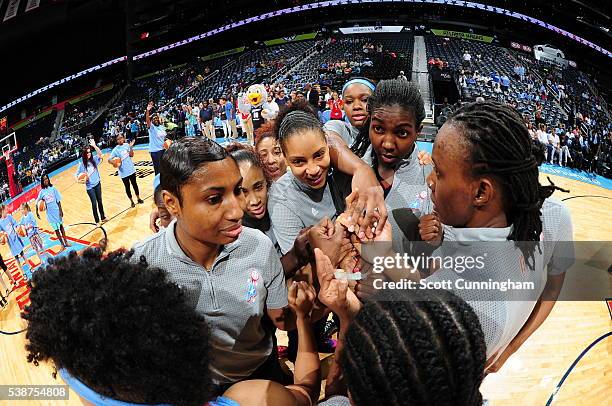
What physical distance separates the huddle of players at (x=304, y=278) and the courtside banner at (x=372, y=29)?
464 inches

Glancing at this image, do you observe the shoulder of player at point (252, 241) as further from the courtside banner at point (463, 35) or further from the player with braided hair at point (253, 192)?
the courtside banner at point (463, 35)

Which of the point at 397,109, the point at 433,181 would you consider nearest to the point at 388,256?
the point at 433,181

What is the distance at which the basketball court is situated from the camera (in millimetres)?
2969

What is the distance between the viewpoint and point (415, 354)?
0.83 meters

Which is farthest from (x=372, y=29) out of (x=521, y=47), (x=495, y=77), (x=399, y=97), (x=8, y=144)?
(x=399, y=97)

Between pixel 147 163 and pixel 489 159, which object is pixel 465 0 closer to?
pixel 147 163

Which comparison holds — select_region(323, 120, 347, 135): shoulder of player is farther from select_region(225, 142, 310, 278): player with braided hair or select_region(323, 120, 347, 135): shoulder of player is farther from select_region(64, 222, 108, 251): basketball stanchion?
select_region(64, 222, 108, 251): basketball stanchion

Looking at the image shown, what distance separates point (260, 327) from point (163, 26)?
477 inches

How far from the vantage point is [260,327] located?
1.68 metres

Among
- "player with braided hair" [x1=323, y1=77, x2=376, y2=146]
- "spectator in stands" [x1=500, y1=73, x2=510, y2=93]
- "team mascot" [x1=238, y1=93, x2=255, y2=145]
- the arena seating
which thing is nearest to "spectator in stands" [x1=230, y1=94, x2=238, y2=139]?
"team mascot" [x1=238, y1=93, x2=255, y2=145]

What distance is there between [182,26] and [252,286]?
12.6 metres

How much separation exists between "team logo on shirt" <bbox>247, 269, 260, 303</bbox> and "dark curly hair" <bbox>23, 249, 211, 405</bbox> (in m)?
0.49

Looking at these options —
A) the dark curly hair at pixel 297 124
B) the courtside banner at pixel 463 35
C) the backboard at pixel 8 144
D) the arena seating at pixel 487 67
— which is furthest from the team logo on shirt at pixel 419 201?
the courtside banner at pixel 463 35

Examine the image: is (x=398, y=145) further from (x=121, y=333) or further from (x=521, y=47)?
(x=521, y=47)
